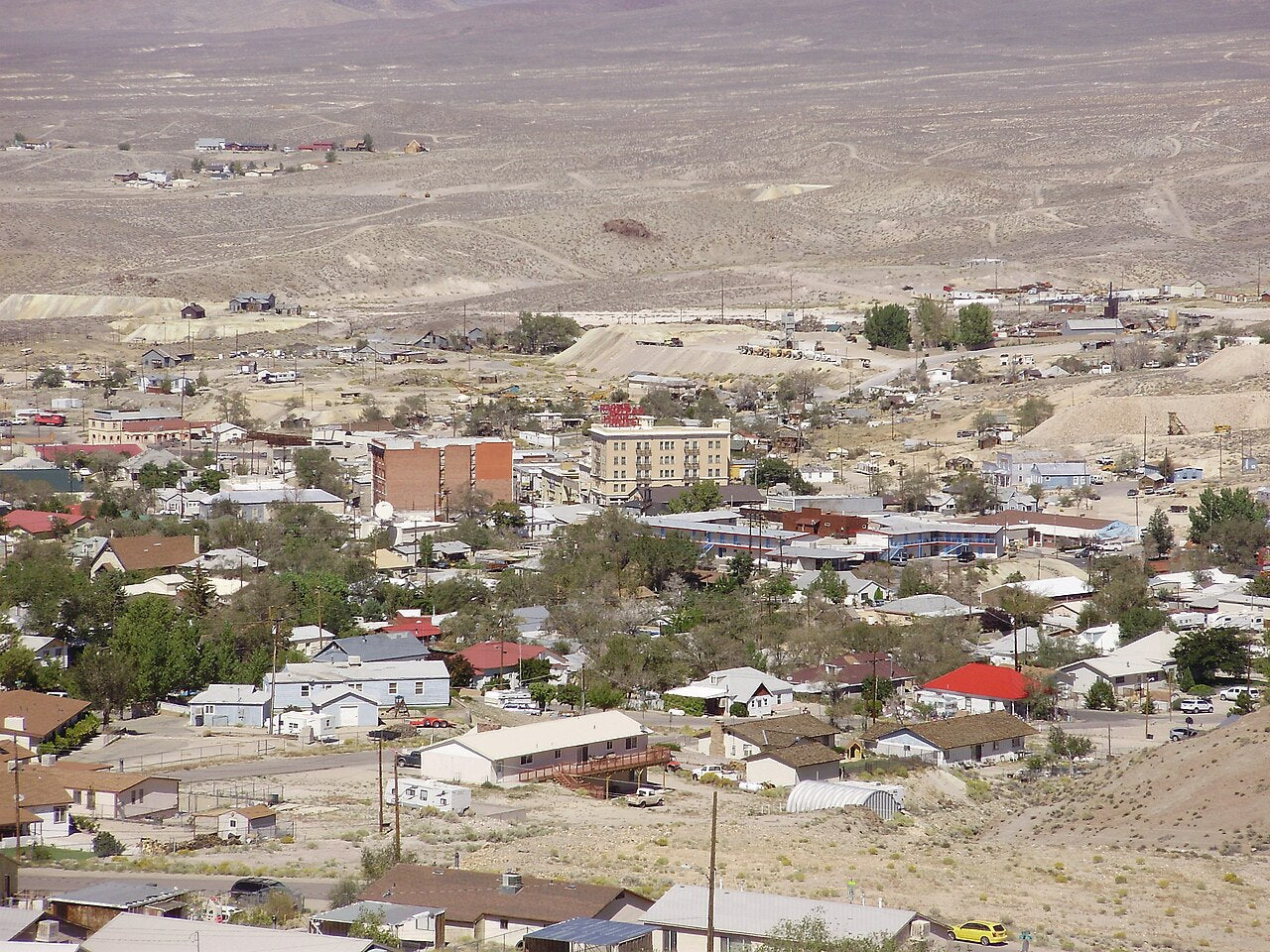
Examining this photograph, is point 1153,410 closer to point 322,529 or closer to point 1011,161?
point 322,529

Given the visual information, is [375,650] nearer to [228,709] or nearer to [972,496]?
[228,709]

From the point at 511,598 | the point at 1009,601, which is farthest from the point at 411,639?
the point at 1009,601

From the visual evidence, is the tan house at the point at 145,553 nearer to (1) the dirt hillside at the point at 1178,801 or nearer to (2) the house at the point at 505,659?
(2) the house at the point at 505,659

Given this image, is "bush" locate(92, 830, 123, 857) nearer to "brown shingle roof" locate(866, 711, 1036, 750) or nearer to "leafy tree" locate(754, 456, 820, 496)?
"brown shingle roof" locate(866, 711, 1036, 750)

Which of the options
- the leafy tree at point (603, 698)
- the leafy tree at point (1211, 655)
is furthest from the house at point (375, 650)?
the leafy tree at point (1211, 655)

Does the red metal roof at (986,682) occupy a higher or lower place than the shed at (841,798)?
lower
